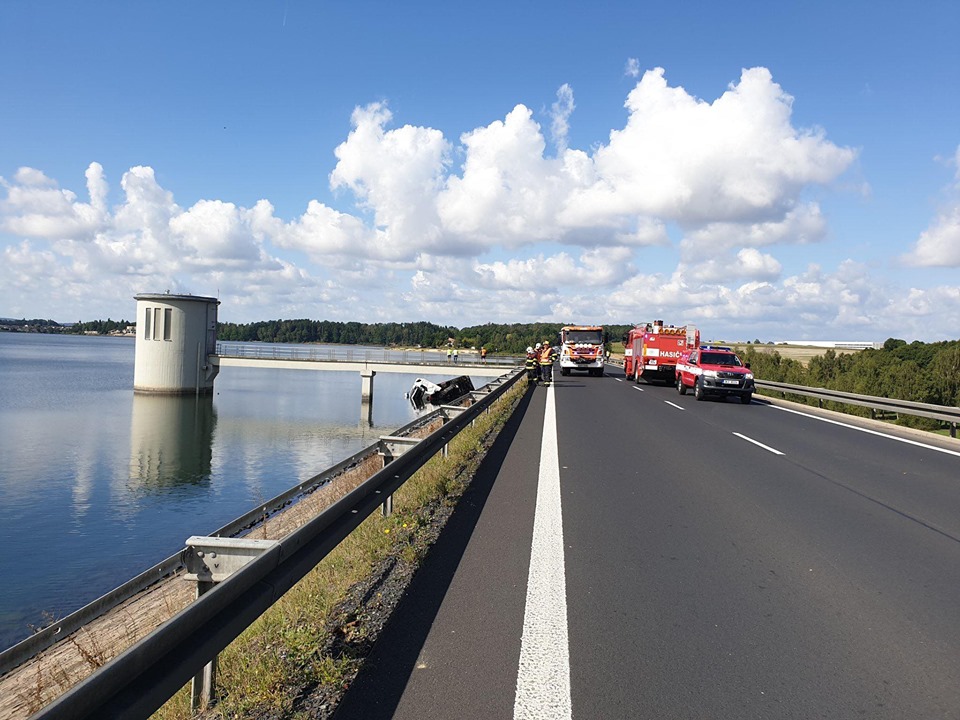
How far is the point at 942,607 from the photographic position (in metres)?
5.32

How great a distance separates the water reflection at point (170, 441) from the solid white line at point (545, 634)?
695 inches

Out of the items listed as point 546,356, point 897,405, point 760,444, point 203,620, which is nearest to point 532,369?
Answer: point 546,356

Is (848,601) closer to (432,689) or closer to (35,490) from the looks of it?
(432,689)

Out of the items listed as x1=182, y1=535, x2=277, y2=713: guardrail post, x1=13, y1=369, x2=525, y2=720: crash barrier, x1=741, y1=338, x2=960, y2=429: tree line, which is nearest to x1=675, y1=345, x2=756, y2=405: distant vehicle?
x1=741, y1=338, x2=960, y2=429: tree line

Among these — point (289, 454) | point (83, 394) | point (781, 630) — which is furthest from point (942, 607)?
point (83, 394)

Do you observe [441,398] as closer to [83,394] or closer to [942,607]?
[83,394]

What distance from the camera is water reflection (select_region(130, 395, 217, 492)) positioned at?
23580 millimetres

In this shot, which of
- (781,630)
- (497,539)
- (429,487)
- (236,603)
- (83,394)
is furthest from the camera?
(83,394)

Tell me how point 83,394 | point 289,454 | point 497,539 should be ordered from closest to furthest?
point 497,539 < point 289,454 < point 83,394

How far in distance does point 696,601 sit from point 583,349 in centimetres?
3931

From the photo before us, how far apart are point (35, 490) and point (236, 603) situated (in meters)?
20.4

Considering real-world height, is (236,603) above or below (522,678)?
above

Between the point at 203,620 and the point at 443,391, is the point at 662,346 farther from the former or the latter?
the point at 203,620

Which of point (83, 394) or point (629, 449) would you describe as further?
point (83, 394)
